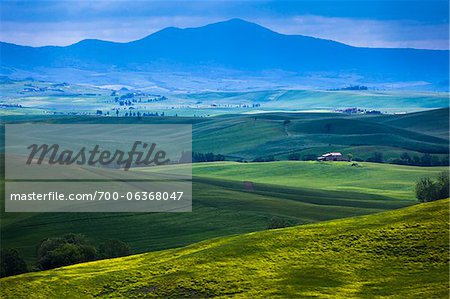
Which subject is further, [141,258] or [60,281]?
[141,258]

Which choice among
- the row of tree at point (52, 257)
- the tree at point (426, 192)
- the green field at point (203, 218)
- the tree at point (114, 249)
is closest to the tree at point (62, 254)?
the row of tree at point (52, 257)

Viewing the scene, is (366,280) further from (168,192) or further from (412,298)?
(168,192)

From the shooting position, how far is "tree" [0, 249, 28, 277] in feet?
272

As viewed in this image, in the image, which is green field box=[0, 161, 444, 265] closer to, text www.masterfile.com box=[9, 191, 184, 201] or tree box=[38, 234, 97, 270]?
tree box=[38, 234, 97, 270]

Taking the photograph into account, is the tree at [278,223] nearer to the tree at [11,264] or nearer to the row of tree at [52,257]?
the row of tree at [52,257]

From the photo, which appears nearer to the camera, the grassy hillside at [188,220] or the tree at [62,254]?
the tree at [62,254]

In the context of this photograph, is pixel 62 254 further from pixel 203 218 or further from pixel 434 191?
pixel 434 191

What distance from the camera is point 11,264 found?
8344 cm

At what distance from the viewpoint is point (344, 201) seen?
148 m

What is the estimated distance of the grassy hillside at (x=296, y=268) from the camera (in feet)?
186

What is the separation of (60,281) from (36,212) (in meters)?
61.7

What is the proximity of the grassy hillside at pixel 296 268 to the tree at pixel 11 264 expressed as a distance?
13.3m

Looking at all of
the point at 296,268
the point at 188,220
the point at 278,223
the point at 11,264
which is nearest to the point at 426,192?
the point at 278,223

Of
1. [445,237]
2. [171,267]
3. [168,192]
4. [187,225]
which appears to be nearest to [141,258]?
[171,267]
